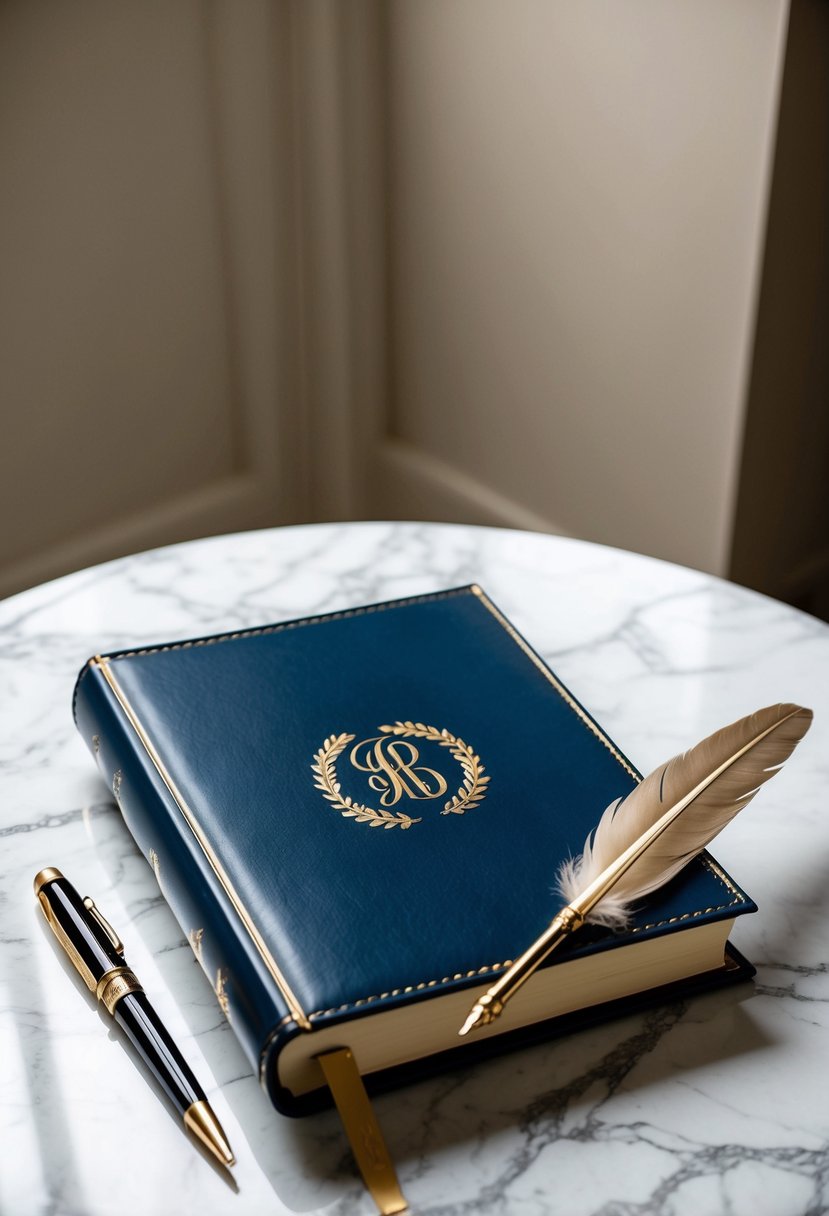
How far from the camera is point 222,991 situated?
631 mm

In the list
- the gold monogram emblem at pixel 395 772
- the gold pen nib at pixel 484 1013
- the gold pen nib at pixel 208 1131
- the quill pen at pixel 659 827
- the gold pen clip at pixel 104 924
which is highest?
the quill pen at pixel 659 827

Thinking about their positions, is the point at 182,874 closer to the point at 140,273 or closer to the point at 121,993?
the point at 121,993

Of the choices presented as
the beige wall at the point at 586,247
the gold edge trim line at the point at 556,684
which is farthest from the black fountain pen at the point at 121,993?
the beige wall at the point at 586,247

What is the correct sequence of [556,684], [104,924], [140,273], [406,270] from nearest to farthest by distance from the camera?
1. [104,924]
2. [556,684]
3. [140,273]
4. [406,270]

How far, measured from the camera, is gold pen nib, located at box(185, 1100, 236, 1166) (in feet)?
1.93

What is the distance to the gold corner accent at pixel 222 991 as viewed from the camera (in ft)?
2.06

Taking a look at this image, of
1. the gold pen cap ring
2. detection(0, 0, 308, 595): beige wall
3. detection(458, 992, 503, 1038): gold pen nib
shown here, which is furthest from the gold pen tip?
detection(0, 0, 308, 595): beige wall

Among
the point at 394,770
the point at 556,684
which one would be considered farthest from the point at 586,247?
the point at 394,770

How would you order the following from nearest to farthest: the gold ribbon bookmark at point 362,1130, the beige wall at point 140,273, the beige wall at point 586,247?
the gold ribbon bookmark at point 362,1130
the beige wall at point 586,247
the beige wall at point 140,273

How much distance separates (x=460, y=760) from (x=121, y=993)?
22cm

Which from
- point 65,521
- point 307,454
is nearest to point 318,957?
point 65,521

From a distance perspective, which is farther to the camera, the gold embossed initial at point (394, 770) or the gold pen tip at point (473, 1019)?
the gold embossed initial at point (394, 770)

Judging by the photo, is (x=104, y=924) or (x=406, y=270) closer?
(x=104, y=924)

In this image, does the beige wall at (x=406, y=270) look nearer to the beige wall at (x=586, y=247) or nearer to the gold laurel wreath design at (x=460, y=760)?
the beige wall at (x=586, y=247)
